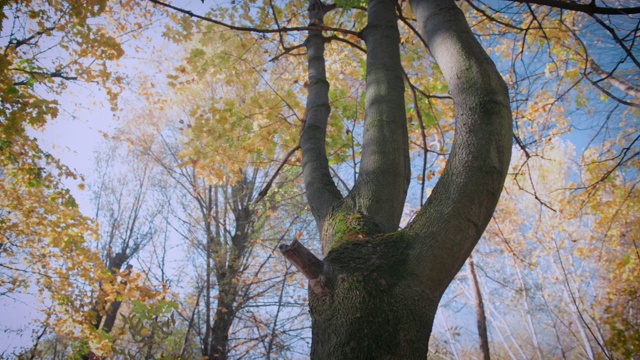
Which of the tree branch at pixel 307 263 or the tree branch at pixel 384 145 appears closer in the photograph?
the tree branch at pixel 307 263

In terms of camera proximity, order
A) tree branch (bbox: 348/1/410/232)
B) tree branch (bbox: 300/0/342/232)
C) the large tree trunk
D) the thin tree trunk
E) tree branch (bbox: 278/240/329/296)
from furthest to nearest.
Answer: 1. the thin tree trunk
2. tree branch (bbox: 300/0/342/232)
3. tree branch (bbox: 348/1/410/232)
4. tree branch (bbox: 278/240/329/296)
5. the large tree trunk

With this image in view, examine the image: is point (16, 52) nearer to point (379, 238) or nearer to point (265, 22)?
point (265, 22)

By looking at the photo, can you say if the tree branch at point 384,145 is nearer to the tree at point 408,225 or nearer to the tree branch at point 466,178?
the tree at point 408,225

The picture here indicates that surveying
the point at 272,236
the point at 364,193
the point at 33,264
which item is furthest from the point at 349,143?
the point at 33,264

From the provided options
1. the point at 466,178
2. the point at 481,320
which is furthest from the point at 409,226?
the point at 481,320

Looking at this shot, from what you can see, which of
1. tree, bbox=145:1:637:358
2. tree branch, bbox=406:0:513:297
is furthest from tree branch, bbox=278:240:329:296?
tree branch, bbox=406:0:513:297

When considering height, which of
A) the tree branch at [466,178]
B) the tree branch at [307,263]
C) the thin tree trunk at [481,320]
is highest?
the thin tree trunk at [481,320]

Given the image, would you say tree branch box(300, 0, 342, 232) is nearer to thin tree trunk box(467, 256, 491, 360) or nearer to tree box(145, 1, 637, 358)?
tree box(145, 1, 637, 358)

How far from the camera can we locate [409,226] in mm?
1111

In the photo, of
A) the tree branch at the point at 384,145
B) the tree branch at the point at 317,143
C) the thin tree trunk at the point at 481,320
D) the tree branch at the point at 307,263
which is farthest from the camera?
the thin tree trunk at the point at 481,320

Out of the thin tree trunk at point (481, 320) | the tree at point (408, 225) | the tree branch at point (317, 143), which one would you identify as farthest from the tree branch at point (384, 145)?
the thin tree trunk at point (481, 320)

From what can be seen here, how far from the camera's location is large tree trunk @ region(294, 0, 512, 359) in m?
0.93

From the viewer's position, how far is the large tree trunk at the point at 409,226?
3.06 feet

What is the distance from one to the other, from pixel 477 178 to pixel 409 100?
270 cm
